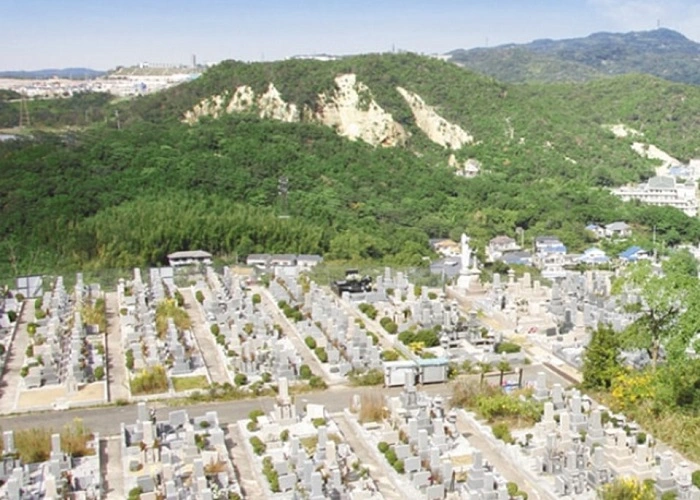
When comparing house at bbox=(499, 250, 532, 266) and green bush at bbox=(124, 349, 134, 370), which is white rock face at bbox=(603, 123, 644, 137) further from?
green bush at bbox=(124, 349, 134, 370)

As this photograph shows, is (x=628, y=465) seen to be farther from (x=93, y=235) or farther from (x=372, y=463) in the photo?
(x=93, y=235)

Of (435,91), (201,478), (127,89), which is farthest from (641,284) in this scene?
(127,89)

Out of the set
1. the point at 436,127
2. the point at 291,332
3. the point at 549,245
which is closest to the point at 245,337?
the point at 291,332

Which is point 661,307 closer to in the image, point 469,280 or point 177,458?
point 469,280

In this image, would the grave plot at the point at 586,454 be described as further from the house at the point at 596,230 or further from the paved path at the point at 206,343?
the house at the point at 596,230

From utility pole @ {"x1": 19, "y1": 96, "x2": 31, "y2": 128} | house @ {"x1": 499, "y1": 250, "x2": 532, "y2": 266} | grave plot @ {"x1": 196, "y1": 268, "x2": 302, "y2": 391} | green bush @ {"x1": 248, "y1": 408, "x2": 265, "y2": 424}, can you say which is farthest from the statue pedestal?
utility pole @ {"x1": 19, "y1": 96, "x2": 31, "y2": 128}
